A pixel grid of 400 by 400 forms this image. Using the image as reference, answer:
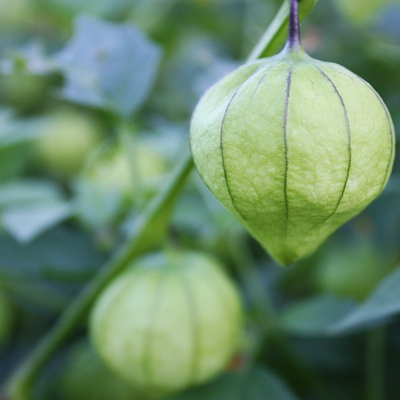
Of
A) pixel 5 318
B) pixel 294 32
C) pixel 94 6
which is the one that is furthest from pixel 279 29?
pixel 94 6

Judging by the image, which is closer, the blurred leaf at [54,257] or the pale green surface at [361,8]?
the blurred leaf at [54,257]

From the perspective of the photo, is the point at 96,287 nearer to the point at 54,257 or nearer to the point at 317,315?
the point at 54,257

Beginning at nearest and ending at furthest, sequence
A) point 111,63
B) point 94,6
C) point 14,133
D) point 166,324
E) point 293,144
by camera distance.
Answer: point 293,144
point 166,324
point 111,63
point 14,133
point 94,6

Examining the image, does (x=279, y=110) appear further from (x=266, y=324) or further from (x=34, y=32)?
(x=34, y=32)

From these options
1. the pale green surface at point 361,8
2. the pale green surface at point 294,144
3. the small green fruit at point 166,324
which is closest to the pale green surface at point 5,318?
the small green fruit at point 166,324

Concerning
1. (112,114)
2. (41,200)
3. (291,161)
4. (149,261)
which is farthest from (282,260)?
(41,200)

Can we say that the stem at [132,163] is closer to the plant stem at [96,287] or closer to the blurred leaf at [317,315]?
the plant stem at [96,287]
